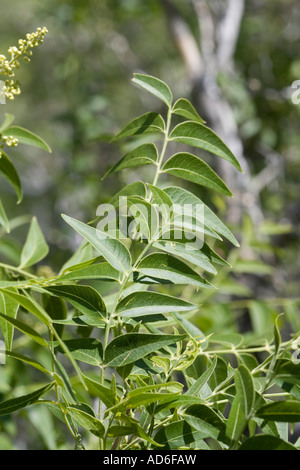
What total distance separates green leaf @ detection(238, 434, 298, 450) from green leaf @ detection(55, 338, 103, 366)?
0.39 ft

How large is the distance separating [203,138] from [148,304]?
0.16 meters

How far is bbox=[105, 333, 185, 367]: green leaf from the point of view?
376 millimetres

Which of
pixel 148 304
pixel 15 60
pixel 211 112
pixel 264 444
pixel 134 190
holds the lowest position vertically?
pixel 264 444

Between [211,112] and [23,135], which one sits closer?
[23,135]

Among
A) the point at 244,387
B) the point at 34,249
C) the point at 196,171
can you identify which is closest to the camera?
the point at 244,387

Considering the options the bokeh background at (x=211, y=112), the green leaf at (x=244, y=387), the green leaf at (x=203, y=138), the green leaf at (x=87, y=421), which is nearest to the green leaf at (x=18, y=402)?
the green leaf at (x=87, y=421)

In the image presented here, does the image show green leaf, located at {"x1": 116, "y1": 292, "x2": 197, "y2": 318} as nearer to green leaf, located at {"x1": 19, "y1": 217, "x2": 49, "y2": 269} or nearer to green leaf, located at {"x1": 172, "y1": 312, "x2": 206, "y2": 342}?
green leaf, located at {"x1": 172, "y1": 312, "x2": 206, "y2": 342}

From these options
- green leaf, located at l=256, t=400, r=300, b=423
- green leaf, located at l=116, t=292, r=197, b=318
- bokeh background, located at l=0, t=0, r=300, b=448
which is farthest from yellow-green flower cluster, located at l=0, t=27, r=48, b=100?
bokeh background, located at l=0, t=0, r=300, b=448

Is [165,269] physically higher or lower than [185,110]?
lower

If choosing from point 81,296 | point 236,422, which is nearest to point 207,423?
point 236,422

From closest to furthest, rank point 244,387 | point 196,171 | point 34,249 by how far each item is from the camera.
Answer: point 244,387 < point 196,171 < point 34,249

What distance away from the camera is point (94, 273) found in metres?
0.41

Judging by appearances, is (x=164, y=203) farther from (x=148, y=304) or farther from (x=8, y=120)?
(x=8, y=120)

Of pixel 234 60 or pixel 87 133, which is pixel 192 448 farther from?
pixel 234 60
